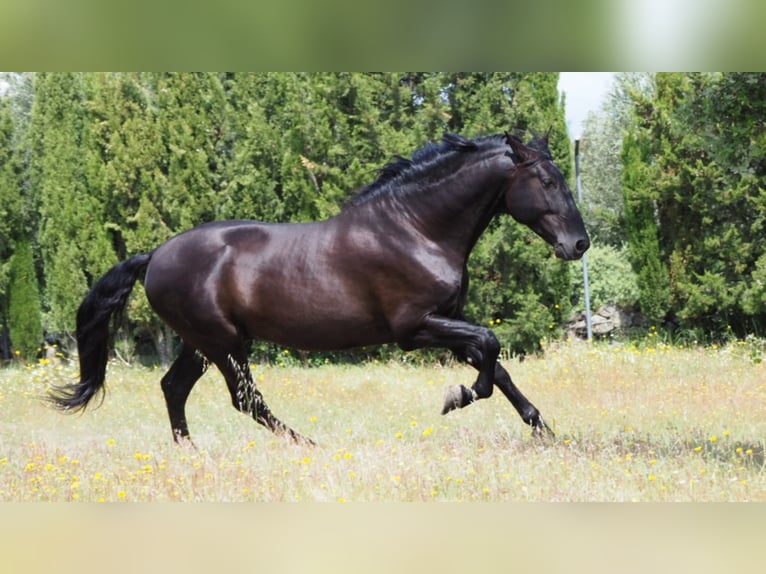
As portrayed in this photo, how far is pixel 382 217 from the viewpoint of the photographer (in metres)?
6.02

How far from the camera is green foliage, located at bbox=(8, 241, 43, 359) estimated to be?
562 inches

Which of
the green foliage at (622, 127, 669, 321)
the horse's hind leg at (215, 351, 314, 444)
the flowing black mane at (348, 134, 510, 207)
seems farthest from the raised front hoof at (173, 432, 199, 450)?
the green foliage at (622, 127, 669, 321)

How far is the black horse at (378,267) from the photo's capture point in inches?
224

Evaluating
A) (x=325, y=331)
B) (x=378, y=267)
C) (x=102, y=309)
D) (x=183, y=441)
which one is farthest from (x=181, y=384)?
(x=378, y=267)

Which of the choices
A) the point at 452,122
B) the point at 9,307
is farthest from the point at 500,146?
the point at 9,307

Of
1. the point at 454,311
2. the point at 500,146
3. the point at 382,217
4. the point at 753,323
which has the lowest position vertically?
the point at 753,323

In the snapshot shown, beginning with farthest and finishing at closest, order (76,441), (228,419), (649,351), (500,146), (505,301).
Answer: (505,301)
(649,351)
(228,419)
(76,441)
(500,146)

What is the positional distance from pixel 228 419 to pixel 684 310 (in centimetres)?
792

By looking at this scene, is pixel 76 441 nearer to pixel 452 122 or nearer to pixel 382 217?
pixel 382 217

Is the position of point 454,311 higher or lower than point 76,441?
higher

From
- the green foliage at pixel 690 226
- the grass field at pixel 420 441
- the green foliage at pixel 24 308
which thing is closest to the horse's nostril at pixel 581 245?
the grass field at pixel 420 441

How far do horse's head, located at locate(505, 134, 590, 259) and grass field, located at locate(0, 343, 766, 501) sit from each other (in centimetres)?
140

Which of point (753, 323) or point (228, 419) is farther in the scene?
point (753, 323)

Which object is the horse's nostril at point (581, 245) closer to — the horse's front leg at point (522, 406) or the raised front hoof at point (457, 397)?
the horse's front leg at point (522, 406)
